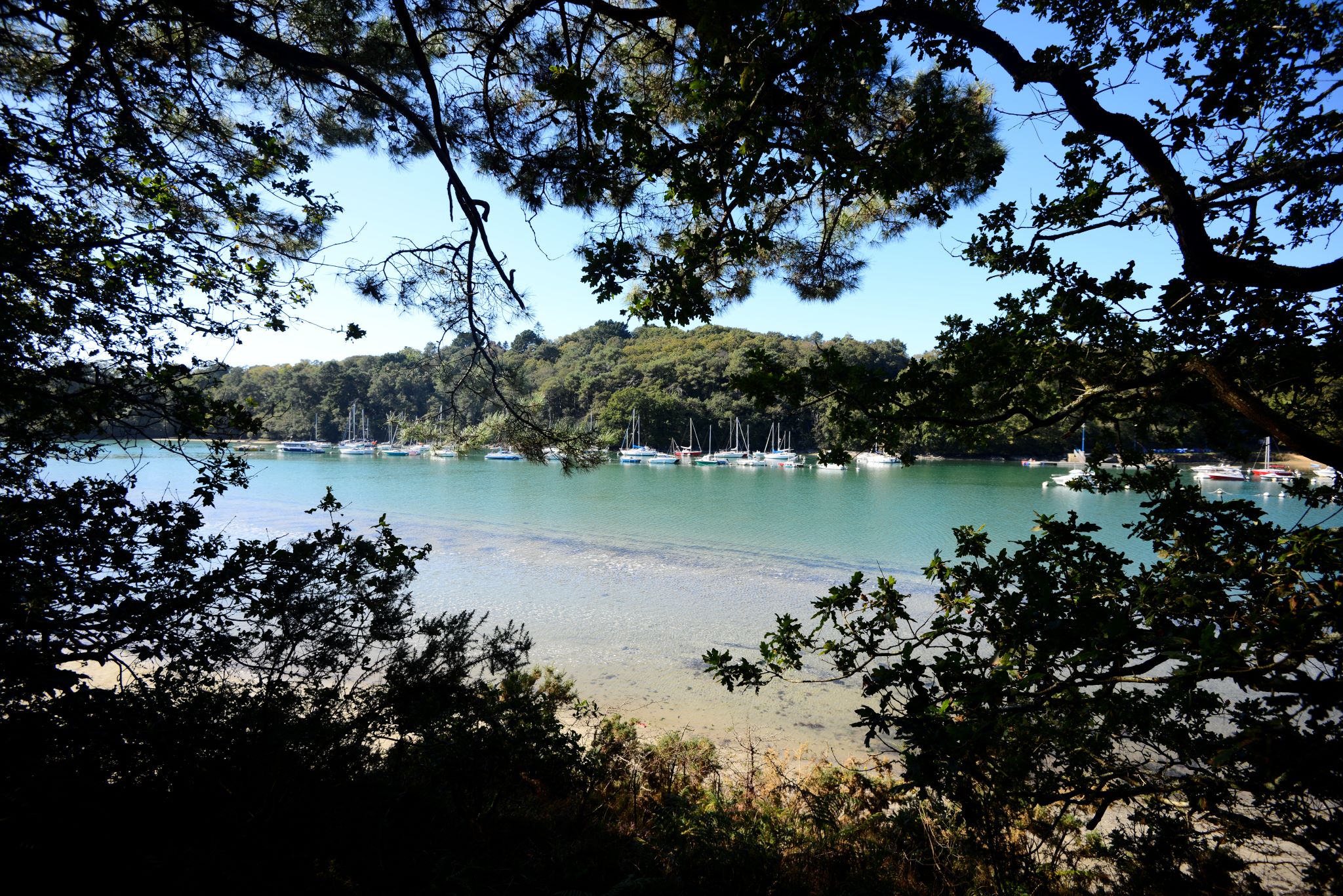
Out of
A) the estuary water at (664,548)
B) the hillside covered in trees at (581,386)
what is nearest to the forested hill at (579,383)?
the hillside covered in trees at (581,386)

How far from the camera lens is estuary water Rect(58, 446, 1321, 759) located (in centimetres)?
600

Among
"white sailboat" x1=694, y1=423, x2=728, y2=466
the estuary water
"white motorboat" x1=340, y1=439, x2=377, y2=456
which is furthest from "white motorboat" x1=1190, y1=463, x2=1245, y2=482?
"white motorboat" x1=340, y1=439, x2=377, y2=456

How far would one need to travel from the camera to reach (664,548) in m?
13.6

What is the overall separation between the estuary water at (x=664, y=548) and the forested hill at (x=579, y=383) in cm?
64

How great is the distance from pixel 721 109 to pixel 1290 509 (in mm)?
22865

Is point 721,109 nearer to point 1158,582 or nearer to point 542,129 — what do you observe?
point 542,129

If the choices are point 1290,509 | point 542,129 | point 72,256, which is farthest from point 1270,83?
point 1290,509

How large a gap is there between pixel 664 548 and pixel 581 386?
799cm

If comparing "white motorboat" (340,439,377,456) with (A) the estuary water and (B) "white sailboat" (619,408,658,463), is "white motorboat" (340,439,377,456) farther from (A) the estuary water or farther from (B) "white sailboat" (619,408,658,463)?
(B) "white sailboat" (619,408,658,463)

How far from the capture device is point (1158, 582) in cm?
194

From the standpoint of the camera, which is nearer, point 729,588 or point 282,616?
point 282,616

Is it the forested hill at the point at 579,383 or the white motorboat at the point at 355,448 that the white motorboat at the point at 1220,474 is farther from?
the white motorboat at the point at 355,448

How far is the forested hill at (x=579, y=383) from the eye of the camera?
3.35 m

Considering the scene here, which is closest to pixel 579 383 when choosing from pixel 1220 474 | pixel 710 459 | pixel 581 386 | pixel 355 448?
pixel 581 386
